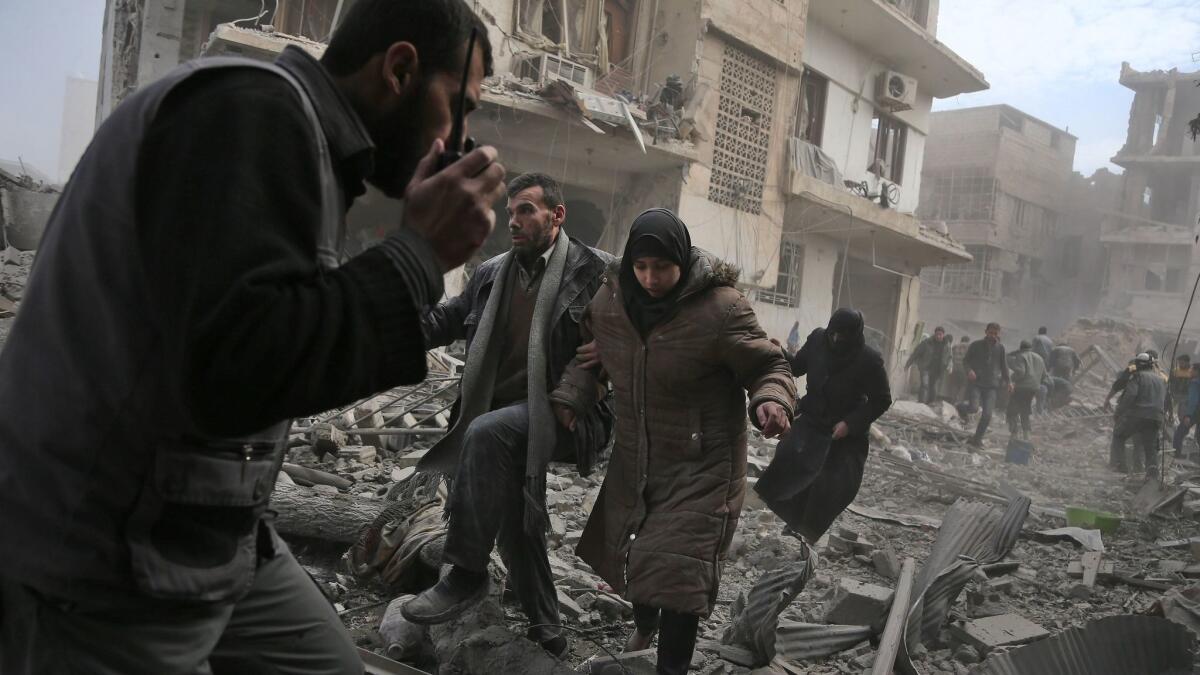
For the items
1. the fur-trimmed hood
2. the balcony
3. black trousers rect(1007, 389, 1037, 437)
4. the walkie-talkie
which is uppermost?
the balcony

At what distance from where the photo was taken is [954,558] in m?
4.35

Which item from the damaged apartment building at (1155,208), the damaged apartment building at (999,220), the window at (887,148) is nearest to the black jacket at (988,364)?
the window at (887,148)

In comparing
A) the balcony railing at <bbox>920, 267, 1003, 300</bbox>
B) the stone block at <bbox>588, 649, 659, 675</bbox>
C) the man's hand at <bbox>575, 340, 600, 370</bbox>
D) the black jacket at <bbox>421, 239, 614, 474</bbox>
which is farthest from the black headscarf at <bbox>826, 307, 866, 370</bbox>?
the balcony railing at <bbox>920, 267, 1003, 300</bbox>

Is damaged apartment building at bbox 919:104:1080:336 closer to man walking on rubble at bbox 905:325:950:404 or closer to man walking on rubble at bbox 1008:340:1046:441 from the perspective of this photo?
man walking on rubble at bbox 905:325:950:404

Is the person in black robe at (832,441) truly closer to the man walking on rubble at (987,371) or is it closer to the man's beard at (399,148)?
the man's beard at (399,148)

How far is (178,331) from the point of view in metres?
0.98

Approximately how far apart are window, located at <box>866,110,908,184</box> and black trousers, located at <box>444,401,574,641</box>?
17.1 metres

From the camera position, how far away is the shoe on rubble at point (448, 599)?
9.34ft

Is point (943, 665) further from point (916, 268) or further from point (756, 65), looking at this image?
point (916, 268)

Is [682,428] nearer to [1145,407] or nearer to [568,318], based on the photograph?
[568,318]

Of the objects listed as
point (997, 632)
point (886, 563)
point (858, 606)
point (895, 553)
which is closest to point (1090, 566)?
point (895, 553)

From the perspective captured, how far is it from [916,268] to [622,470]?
62.1 feet

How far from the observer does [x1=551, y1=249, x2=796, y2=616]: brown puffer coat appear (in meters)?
2.87

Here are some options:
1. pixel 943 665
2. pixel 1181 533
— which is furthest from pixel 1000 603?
pixel 1181 533
